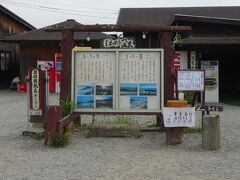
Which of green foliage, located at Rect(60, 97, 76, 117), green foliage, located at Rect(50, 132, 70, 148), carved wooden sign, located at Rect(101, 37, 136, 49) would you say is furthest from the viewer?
carved wooden sign, located at Rect(101, 37, 136, 49)

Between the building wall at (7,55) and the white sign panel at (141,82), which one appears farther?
the building wall at (7,55)

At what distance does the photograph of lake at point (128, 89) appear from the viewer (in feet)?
35.2

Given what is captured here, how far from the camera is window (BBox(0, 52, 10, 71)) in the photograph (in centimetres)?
3162

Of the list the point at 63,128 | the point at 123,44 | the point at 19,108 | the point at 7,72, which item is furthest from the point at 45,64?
the point at 63,128

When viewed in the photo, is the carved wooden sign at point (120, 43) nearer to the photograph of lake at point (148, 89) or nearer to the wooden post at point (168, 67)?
the wooden post at point (168, 67)

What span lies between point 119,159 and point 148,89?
2.97 m

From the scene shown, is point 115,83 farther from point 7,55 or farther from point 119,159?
point 7,55

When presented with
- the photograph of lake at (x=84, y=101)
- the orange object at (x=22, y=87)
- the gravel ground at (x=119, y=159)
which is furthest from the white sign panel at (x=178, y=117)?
the orange object at (x=22, y=87)

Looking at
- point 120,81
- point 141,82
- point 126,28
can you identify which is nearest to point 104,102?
point 120,81

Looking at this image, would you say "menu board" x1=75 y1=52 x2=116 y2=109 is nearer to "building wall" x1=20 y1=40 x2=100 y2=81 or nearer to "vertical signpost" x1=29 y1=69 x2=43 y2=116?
"vertical signpost" x1=29 y1=69 x2=43 y2=116

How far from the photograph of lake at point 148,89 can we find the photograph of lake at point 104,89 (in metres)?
0.66

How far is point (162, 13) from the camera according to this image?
121ft

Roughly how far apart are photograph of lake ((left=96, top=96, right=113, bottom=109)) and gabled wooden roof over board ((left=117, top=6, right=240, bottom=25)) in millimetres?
22482

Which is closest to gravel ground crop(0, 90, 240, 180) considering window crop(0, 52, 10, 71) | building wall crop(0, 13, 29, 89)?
window crop(0, 52, 10, 71)
